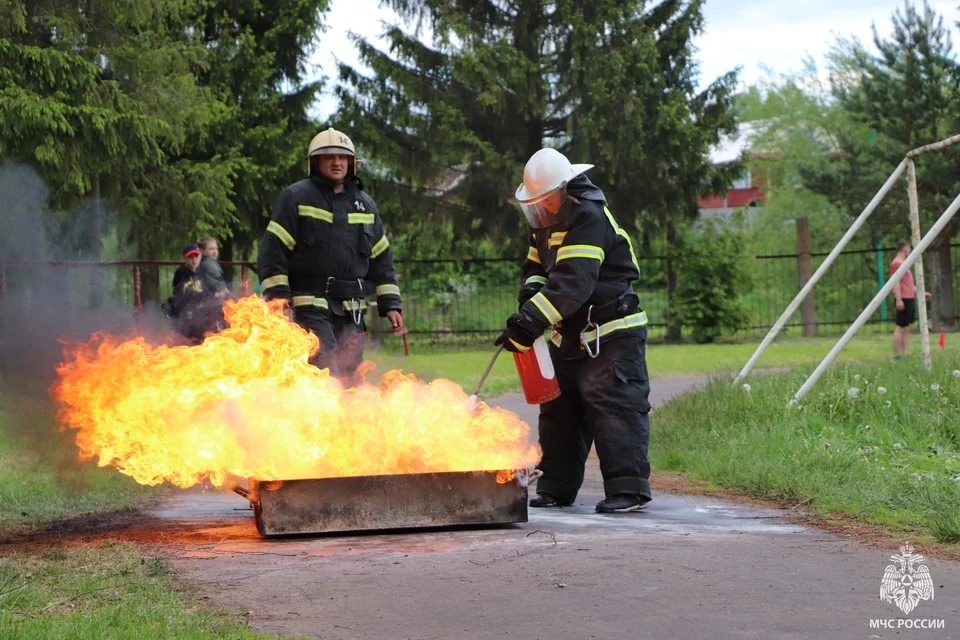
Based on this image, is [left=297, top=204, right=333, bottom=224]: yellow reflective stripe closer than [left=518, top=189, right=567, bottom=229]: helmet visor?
No

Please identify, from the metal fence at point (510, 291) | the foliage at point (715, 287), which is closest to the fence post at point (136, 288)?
the metal fence at point (510, 291)

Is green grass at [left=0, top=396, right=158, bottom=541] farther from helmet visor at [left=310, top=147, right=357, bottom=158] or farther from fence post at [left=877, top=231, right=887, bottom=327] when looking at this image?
fence post at [left=877, top=231, right=887, bottom=327]

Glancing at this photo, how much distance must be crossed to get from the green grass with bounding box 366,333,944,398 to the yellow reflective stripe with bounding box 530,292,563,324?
23.8 ft

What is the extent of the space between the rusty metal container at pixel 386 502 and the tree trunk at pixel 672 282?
19.1m

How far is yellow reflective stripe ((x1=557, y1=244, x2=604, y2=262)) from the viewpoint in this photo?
630 centimetres

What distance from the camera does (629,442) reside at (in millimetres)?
6332

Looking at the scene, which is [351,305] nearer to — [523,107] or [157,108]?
[157,108]

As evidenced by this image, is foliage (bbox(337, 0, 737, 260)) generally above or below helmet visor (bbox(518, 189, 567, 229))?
above

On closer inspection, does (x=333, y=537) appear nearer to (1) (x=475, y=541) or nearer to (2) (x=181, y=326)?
(1) (x=475, y=541)

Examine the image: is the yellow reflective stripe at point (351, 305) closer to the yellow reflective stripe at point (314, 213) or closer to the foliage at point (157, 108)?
the yellow reflective stripe at point (314, 213)

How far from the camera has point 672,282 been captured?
25.2 metres

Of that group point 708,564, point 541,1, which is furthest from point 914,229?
point 541,1

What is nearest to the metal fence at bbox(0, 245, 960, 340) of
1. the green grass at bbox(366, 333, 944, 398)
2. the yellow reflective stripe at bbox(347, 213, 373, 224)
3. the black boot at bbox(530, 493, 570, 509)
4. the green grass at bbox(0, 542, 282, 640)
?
the green grass at bbox(366, 333, 944, 398)

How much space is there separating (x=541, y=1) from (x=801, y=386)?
1538 cm
